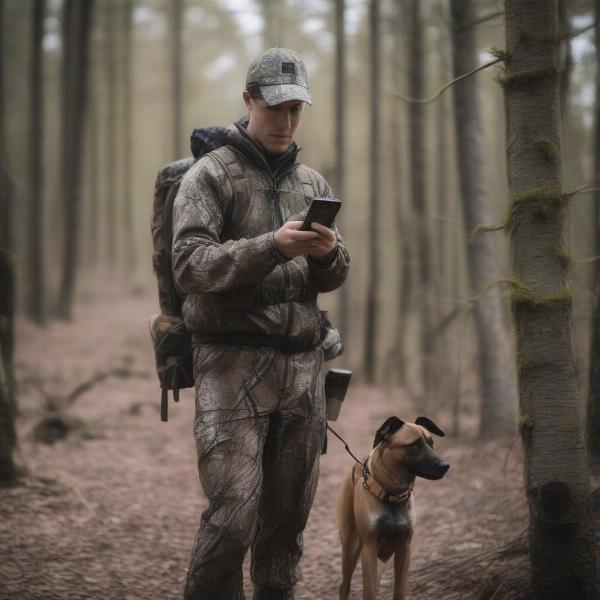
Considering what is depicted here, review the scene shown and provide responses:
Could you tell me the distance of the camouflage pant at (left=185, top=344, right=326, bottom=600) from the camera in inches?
140

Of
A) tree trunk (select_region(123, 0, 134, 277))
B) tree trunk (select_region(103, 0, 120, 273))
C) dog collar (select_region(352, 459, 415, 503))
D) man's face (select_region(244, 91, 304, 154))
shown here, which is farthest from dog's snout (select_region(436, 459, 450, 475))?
tree trunk (select_region(103, 0, 120, 273))

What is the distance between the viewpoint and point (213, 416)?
3641mm

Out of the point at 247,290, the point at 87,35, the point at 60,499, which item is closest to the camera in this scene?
the point at 247,290

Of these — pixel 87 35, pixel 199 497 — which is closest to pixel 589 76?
pixel 87 35

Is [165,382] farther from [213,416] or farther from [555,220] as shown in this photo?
[555,220]

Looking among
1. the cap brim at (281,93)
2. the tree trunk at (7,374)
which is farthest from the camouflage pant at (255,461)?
the tree trunk at (7,374)

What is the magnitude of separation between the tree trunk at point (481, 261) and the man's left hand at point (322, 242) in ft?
20.9

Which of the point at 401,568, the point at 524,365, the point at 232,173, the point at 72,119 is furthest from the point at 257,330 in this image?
the point at 72,119

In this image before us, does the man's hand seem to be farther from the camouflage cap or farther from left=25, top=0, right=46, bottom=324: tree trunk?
left=25, top=0, right=46, bottom=324: tree trunk

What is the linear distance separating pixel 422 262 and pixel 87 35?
10046 millimetres

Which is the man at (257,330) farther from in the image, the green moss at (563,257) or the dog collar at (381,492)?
the green moss at (563,257)

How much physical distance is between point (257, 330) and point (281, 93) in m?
1.18

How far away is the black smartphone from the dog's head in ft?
4.26

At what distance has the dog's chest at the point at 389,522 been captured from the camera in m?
4.11
